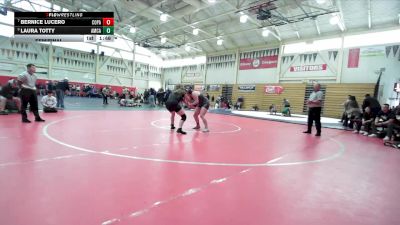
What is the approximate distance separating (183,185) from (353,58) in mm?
19477

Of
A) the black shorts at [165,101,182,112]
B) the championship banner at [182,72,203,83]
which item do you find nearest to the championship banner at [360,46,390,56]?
the black shorts at [165,101,182,112]

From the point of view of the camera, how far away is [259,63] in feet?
77.4

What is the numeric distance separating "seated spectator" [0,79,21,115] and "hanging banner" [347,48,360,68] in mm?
20675

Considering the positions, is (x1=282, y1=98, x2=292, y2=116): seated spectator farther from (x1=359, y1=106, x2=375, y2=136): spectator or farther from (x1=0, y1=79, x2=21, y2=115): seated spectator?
(x1=0, y1=79, x2=21, y2=115): seated spectator

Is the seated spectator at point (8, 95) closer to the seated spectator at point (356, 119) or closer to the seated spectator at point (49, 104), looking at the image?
the seated spectator at point (49, 104)

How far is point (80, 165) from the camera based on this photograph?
3.27 meters

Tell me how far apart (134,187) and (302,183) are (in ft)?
7.18

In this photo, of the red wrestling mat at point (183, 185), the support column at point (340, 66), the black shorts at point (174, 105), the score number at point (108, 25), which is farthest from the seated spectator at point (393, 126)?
the score number at point (108, 25)

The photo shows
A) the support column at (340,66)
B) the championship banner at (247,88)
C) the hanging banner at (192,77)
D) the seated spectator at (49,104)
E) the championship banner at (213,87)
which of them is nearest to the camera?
the seated spectator at (49,104)

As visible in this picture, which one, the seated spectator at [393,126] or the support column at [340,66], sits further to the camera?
the support column at [340,66]

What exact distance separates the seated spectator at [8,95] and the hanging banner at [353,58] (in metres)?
20.7

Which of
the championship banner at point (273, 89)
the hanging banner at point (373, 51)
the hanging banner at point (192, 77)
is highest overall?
the hanging banner at point (373, 51)

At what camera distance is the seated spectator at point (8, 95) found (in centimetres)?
803

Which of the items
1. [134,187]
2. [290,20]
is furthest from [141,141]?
[290,20]
